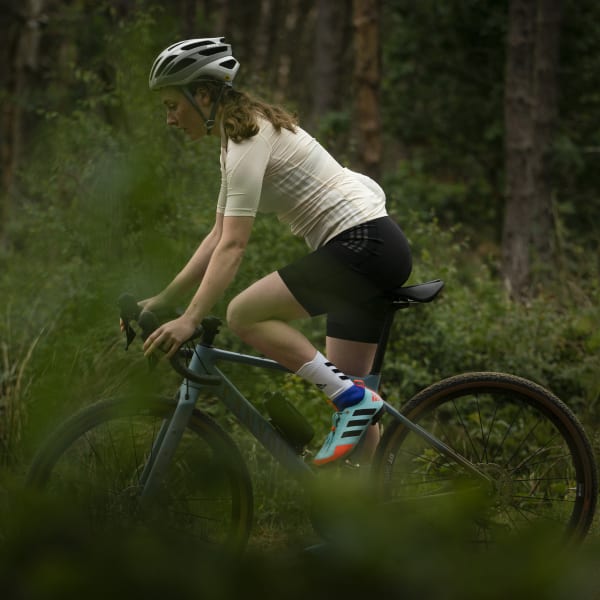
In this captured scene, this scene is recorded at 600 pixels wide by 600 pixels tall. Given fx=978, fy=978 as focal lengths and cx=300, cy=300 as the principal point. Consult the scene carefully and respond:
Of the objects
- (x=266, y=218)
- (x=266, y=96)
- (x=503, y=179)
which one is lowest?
(x=503, y=179)

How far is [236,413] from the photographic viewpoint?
339 centimetres

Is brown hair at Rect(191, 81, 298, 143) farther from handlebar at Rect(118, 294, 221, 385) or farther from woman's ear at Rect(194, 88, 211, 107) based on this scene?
handlebar at Rect(118, 294, 221, 385)

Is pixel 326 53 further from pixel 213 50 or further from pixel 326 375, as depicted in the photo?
pixel 326 375

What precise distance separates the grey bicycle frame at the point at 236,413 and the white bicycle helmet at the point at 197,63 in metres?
0.89

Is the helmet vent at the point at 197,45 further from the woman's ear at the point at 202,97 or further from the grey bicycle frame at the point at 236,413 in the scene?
the grey bicycle frame at the point at 236,413

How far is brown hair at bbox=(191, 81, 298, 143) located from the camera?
306 cm

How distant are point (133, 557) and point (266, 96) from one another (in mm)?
8173

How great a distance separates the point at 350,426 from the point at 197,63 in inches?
50.5

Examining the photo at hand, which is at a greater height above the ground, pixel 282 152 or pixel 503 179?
pixel 282 152

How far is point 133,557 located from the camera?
837mm

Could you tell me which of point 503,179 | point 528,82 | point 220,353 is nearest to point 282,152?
point 220,353

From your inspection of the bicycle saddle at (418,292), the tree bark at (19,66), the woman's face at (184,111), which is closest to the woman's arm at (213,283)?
the woman's face at (184,111)

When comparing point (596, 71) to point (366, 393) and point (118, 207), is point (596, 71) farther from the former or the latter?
point (118, 207)

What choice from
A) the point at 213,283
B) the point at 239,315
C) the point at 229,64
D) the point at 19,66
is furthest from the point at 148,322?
the point at 19,66
